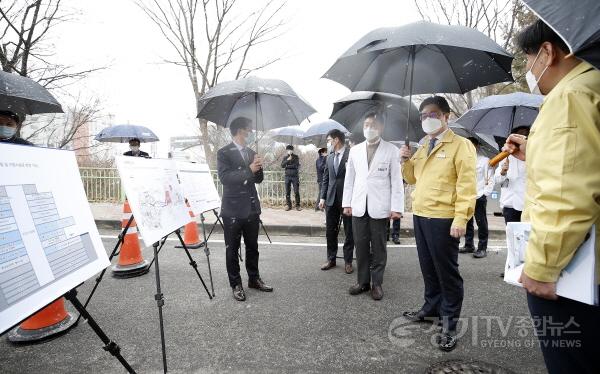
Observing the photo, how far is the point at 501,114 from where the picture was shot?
17.3 feet

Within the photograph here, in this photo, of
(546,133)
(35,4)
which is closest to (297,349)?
(546,133)

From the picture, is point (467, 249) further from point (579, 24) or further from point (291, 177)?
point (291, 177)

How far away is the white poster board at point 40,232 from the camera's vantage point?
4.71 ft

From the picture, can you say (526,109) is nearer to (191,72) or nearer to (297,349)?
(297,349)

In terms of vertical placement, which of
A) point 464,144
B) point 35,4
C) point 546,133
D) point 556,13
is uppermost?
point 35,4

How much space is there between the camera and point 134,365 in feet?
8.52

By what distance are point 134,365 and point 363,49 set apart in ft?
10.4

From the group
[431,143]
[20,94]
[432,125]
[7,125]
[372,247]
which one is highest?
[20,94]

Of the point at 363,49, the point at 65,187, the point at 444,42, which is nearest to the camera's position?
the point at 65,187

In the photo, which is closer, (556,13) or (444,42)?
(556,13)

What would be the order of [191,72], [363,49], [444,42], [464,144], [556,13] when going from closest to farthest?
[556,13], [444,42], [363,49], [464,144], [191,72]

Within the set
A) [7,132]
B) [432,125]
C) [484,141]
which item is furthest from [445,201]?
[484,141]

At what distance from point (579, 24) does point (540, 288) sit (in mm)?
1029

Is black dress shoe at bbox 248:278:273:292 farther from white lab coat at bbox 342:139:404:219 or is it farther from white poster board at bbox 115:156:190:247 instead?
white lab coat at bbox 342:139:404:219
